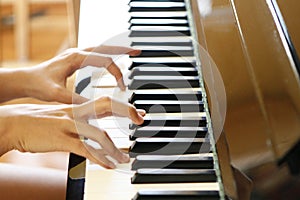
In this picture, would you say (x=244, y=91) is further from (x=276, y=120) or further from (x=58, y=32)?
(x=58, y=32)

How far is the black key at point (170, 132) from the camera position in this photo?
0.95 meters

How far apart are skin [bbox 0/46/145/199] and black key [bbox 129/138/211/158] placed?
24 mm

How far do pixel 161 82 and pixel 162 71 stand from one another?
1.3 inches

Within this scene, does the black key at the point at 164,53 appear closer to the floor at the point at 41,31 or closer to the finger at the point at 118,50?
the finger at the point at 118,50

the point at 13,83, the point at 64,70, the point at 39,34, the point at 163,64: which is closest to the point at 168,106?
the point at 163,64

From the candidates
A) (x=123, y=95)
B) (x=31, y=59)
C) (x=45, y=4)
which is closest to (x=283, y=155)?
(x=123, y=95)

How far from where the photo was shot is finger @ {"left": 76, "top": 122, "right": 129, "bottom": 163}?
915mm

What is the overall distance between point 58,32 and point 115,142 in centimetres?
205

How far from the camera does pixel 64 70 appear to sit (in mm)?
1132

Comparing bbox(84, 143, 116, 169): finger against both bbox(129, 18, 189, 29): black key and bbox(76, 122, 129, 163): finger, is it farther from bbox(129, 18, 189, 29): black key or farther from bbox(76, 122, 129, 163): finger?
bbox(129, 18, 189, 29): black key

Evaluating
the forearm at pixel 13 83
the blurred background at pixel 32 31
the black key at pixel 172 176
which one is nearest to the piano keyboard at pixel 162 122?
the black key at pixel 172 176

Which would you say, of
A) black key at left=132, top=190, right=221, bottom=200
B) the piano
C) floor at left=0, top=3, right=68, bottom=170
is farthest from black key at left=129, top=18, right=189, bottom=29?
floor at left=0, top=3, right=68, bottom=170

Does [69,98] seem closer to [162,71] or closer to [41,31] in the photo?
[162,71]

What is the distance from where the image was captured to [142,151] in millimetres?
927
